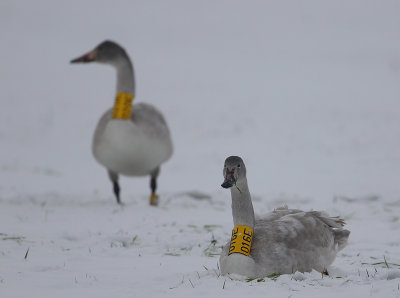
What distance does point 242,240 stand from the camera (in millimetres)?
4434

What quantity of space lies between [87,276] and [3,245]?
5.03 ft

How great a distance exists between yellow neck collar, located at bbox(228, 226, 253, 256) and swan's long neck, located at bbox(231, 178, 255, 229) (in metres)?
0.07

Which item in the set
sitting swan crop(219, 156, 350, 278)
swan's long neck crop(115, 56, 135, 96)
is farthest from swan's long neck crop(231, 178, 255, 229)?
→ swan's long neck crop(115, 56, 135, 96)

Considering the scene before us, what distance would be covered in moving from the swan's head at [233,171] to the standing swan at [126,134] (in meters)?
4.73

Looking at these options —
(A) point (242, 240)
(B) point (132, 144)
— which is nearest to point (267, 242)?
Answer: (A) point (242, 240)

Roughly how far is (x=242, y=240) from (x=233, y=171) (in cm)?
58

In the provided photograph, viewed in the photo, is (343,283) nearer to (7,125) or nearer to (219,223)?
(219,223)

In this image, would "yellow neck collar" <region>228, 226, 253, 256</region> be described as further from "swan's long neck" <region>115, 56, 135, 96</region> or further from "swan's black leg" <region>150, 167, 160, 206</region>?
"swan's long neck" <region>115, 56, 135, 96</region>

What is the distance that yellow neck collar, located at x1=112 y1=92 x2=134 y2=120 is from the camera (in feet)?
30.4

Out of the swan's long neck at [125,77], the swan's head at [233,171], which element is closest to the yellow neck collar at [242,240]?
the swan's head at [233,171]

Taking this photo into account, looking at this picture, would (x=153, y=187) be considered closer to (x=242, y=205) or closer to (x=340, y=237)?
(x=340, y=237)

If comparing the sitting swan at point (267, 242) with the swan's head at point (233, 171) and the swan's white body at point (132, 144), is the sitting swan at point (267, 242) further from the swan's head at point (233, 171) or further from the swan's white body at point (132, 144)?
the swan's white body at point (132, 144)

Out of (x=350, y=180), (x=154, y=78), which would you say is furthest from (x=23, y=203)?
(x=154, y=78)

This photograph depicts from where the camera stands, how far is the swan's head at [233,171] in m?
4.32
